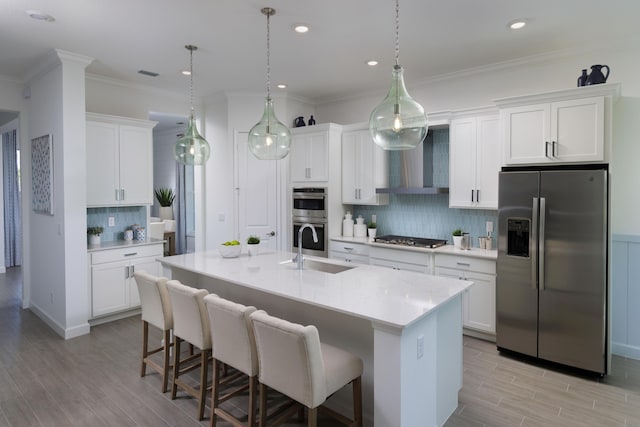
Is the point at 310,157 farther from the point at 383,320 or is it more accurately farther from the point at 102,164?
the point at 383,320

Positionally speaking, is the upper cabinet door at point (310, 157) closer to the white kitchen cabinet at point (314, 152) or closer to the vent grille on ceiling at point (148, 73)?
the white kitchen cabinet at point (314, 152)

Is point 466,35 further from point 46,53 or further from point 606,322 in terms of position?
point 46,53

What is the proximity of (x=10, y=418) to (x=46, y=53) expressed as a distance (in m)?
3.43

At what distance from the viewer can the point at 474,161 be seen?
426 cm

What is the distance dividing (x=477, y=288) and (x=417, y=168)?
162cm

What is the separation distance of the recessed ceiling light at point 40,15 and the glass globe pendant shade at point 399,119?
9.32 ft

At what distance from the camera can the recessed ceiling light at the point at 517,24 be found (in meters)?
3.24

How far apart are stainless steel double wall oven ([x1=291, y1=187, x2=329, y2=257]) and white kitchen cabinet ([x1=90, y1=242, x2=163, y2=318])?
193 cm

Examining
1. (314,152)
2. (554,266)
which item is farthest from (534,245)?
(314,152)

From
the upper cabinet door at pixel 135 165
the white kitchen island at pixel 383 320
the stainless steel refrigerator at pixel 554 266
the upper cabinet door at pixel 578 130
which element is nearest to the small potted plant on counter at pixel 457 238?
the stainless steel refrigerator at pixel 554 266

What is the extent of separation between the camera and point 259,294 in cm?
324

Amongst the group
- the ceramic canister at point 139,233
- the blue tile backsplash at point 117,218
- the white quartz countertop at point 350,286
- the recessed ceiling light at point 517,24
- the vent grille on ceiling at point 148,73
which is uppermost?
the vent grille on ceiling at point 148,73

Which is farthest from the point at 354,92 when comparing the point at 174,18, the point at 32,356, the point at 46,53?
the point at 32,356

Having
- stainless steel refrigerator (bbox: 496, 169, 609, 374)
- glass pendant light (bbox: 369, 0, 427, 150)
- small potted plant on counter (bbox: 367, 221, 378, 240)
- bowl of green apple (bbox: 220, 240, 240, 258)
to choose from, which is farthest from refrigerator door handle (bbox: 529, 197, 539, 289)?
bowl of green apple (bbox: 220, 240, 240, 258)
